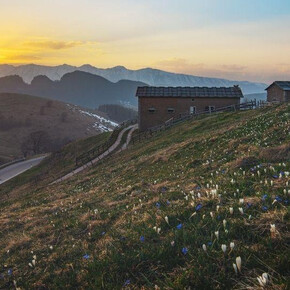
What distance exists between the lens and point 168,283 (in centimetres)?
447

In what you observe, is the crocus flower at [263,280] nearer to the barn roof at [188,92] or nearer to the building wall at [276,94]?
the barn roof at [188,92]

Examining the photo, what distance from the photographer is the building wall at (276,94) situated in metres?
62.9

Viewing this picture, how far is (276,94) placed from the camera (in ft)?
218

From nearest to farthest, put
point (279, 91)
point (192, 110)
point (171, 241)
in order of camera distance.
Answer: point (171, 241)
point (279, 91)
point (192, 110)

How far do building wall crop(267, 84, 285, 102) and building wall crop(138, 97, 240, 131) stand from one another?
10360 millimetres

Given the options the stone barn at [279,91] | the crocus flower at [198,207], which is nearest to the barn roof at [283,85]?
the stone barn at [279,91]

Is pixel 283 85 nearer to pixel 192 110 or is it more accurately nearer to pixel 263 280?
pixel 192 110

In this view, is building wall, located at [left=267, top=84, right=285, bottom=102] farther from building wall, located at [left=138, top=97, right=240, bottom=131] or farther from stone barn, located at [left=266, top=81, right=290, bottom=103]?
building wall, located at [left=138, top=97, right=240, bottom=131]

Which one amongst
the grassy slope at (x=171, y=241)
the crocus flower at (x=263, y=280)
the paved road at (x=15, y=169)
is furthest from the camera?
the paved road at (x=15, y=169)

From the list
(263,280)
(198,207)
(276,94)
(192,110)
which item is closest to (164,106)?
(192,110)

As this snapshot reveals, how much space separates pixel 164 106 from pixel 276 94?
24.3 meters

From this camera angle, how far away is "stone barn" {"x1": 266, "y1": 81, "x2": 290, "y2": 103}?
6191 centimetres

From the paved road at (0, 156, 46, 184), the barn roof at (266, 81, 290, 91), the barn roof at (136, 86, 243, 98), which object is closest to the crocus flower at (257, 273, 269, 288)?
the barn roof at (136, 86, 243, 98)

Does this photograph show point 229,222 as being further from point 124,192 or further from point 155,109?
point 155,109
